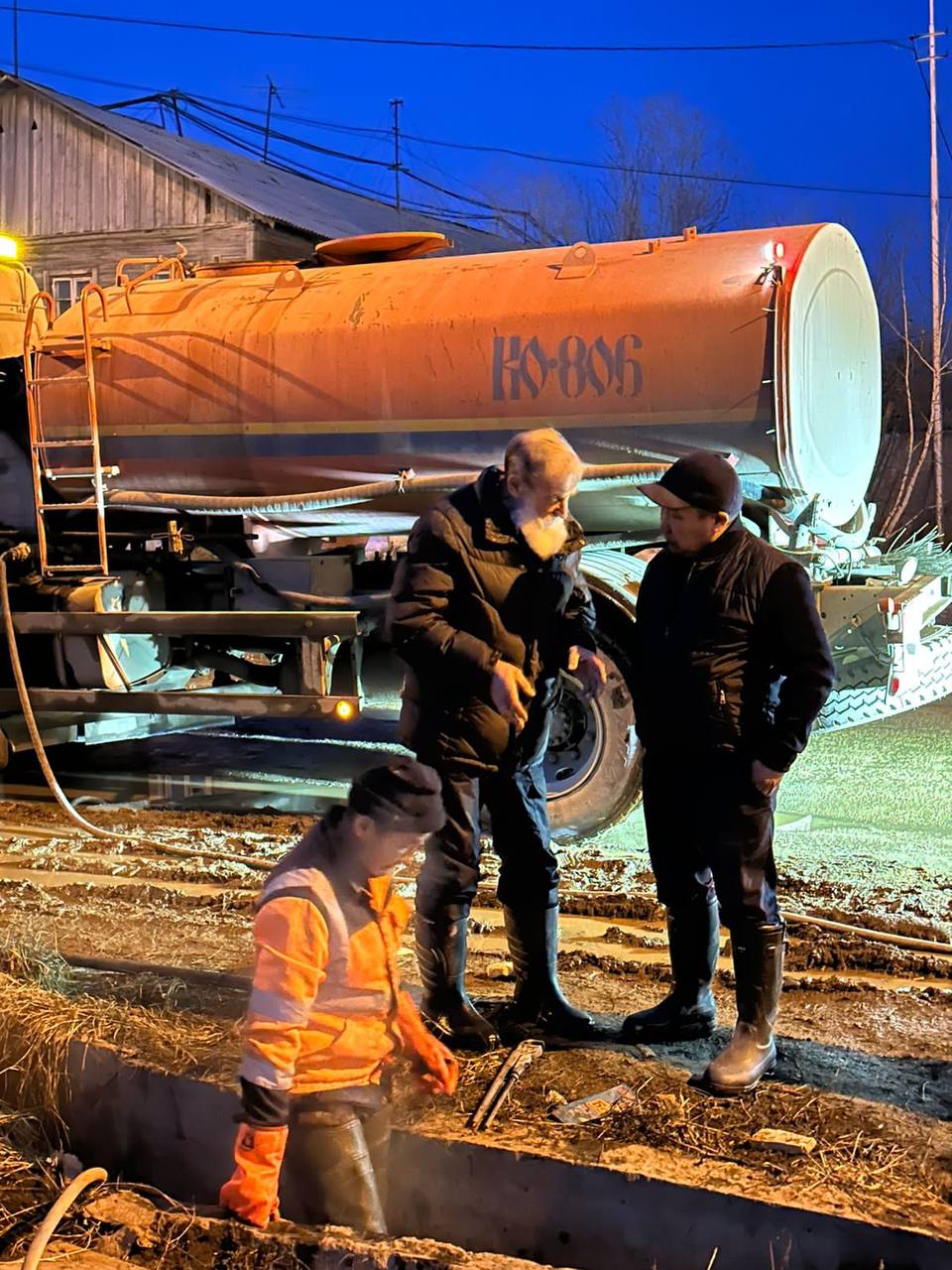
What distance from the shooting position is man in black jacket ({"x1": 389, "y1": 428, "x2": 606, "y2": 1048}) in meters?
→ 3.71

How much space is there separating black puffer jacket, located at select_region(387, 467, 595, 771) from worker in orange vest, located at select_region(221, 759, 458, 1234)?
28.4 inches

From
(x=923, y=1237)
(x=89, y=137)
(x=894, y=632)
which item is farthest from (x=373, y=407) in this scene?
(x=89, y=137)

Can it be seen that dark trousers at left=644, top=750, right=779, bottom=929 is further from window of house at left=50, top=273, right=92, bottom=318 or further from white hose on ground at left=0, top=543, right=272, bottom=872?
window of house at left=50, top=273, right=92, bottom=318

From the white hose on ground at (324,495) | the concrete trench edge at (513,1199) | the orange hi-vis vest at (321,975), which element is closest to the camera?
the orange hi-vis vest at (321,975)

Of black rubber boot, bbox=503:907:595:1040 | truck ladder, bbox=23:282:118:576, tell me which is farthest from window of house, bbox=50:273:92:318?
black rubber boot, bbox=503:907:595:1040

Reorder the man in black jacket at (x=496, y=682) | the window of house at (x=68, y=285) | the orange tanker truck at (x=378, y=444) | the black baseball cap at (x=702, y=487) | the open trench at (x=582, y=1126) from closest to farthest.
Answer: the open trench at (x=582, y=1126), the black baseball cap at (x=702, y=487), the man in black jacket at (x=496, y=682), the orange tanker truck at (x=378, y=444), the window of house at (x=68, y=285)

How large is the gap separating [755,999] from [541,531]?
144 cm

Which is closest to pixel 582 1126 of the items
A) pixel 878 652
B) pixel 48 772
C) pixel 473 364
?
pixel 878 652

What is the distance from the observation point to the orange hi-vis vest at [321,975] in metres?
2.86

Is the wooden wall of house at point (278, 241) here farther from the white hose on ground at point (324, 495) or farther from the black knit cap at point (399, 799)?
the black knit cap at point (399, 799)

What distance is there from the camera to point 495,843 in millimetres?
4055

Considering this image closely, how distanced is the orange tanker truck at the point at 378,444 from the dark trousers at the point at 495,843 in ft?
7.14

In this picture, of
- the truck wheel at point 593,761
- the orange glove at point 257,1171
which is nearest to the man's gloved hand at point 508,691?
the orange glove at point 257,1171

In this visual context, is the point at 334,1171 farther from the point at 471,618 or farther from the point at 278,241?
the point at 278,241
